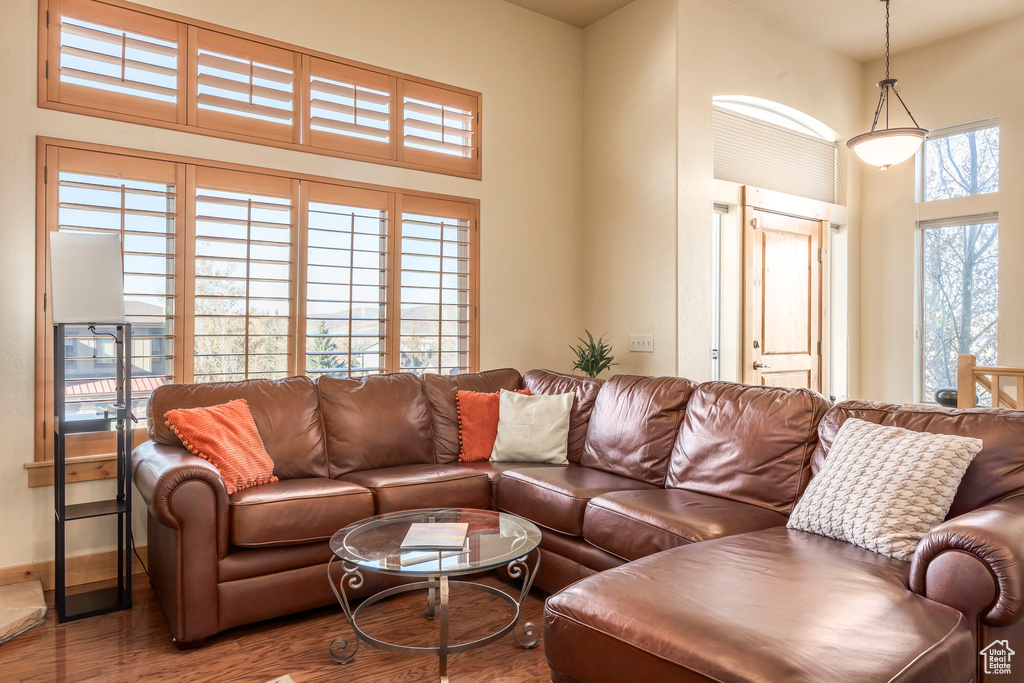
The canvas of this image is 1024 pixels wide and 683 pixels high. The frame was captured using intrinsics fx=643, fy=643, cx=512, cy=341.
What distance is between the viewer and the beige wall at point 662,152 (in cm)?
398

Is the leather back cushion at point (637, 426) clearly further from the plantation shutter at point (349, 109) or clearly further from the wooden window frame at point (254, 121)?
the plantation shutter at point (349, 109)

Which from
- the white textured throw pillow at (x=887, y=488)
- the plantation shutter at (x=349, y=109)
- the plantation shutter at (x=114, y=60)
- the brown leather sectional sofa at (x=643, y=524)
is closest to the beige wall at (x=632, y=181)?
the brown leather sectional sofa at (x=643, y=524)

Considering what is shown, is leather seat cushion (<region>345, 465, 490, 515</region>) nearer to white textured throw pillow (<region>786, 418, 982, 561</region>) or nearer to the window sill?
the window sill

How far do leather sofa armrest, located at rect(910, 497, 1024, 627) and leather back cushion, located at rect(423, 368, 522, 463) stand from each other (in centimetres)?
229

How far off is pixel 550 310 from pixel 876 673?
3.41 meters

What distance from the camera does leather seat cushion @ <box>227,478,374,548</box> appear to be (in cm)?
240

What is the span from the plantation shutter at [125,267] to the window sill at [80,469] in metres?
0.06

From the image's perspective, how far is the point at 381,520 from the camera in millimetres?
2383

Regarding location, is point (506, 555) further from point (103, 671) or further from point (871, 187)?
point (871, 187)

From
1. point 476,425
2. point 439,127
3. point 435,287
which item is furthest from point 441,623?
point 439,127

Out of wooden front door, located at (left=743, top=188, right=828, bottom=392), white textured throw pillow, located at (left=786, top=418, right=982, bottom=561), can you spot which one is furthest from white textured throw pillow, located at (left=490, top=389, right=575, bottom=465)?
wooden front door, located at (left=743, top=188, right=828, bottom=392)

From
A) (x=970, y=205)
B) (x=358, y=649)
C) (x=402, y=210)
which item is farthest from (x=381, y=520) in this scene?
(x=970, y=205)

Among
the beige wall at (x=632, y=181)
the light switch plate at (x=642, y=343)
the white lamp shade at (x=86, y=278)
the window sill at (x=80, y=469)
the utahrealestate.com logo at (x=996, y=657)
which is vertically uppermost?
the beige wall at (x=632, y=181)

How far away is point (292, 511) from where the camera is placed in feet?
8.18
